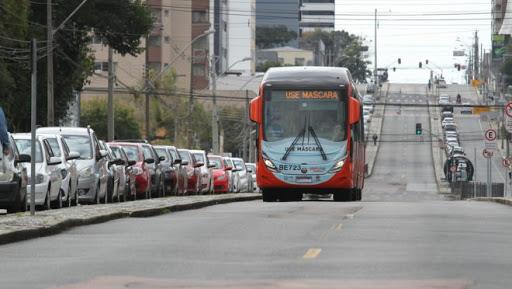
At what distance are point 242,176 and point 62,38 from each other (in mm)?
9345

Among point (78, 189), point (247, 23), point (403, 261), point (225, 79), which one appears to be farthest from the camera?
point (247, 23)

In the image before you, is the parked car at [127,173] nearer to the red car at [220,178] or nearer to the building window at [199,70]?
the red car at [220,178]

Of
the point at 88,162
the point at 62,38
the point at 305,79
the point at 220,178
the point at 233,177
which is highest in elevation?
the point at 62,38

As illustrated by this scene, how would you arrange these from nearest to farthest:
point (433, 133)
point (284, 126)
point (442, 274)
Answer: point (442, 274), point (284, 126), point (433, 133)

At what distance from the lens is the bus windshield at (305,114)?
37.0m

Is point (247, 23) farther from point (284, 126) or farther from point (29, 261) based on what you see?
point (29, 261)

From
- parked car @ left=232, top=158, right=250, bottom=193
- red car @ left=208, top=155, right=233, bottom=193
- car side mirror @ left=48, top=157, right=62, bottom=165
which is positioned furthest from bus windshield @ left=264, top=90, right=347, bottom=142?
parked car @ left=232, top=158, right=250, bottom=193

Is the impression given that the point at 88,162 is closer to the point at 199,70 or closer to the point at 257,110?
the point at 257,110

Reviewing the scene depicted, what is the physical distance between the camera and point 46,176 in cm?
2734

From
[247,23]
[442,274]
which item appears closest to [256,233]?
Result: [442,274]

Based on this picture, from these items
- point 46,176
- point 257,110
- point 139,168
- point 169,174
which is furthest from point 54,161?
point 169,174

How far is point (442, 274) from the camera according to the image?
1434 cm

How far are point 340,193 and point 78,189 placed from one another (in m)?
9.36

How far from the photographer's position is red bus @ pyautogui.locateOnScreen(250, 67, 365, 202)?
36938mm
